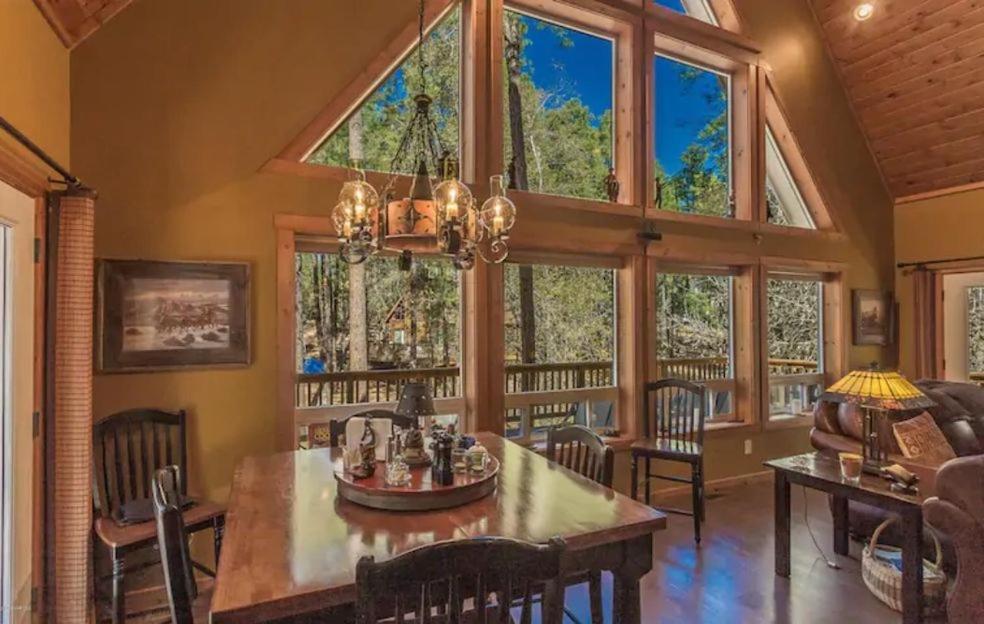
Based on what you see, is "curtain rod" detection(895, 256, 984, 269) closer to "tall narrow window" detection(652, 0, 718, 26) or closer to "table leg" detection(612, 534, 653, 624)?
"tall narrow window" detection(652, 0, 718, 26)

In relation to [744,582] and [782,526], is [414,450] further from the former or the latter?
[782,526]

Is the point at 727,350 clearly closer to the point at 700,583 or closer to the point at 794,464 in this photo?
the point at 794,464

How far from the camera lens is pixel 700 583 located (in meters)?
3.10

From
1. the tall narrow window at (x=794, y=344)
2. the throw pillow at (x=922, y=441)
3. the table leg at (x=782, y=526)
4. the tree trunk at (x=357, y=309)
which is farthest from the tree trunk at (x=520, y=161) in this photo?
the tall narrow window at (x=794, y=344)

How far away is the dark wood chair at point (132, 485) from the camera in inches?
96.0

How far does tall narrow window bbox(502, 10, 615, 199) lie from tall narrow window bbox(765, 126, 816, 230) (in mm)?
1949

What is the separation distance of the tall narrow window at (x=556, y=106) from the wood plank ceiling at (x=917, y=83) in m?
2.65

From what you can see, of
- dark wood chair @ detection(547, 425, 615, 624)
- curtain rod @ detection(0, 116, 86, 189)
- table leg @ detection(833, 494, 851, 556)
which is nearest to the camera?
curtain rod @ detection(0, 116, 86, 189)

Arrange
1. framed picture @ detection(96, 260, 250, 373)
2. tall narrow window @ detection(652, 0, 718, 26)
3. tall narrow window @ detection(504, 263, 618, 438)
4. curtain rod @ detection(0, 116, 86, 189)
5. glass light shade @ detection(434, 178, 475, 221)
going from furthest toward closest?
tall narrow window @ detection(652, 0, 718, 26) → tall narrow window @ detection(504, 263, 618, 438) → framed picture @ detection(96, 260, 250, 373) → glass light shade @ detection(434, 178, 475, 221) → curtain rod @ detection(0, 116, 86, 189)

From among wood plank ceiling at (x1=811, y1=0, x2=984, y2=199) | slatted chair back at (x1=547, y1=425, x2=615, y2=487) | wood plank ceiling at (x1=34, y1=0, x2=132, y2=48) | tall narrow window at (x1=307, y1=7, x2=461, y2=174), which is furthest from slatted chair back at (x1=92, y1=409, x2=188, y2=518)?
wood plank ceiling at (x1=811, y1=0, x2=984, y2=199)

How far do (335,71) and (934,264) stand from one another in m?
6.24

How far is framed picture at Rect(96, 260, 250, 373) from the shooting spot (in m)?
2.92

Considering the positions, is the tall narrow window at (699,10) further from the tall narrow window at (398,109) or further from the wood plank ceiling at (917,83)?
the tall narrow window at (398,109)

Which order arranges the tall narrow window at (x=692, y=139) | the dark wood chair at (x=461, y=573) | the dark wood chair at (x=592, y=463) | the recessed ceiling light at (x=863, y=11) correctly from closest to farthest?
the dark wood chair at (x=461, y=573), the dark wood chair at (x=592, y=463), the recessed ceiling light at (x=863, y=11), the tall narrow window at (x=692, y=139)
